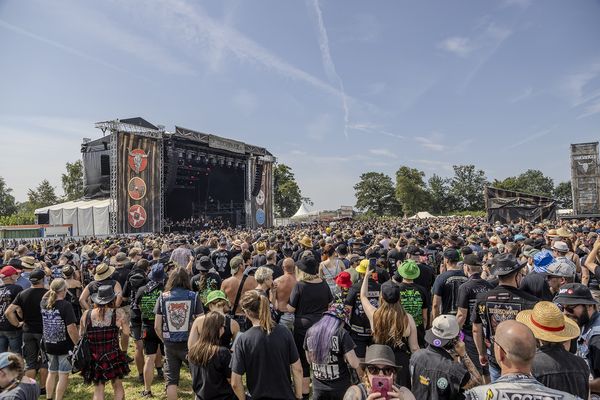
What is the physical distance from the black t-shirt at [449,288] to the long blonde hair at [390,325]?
5.44 ft

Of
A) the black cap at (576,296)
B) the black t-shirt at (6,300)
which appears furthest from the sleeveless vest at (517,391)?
the black t-shirt at (6,300)

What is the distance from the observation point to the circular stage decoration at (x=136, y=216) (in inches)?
851

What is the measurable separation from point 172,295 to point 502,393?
3.34m

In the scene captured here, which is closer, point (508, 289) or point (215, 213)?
point (508, 289)

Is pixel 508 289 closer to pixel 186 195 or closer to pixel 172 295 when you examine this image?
pixel 172 295

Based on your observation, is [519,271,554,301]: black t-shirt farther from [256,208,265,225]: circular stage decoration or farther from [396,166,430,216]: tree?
[396,166,430,216]: tree

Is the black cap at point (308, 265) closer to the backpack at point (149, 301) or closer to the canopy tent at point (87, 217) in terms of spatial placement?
the backpack at point (149, 301)

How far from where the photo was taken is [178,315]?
13.1ft

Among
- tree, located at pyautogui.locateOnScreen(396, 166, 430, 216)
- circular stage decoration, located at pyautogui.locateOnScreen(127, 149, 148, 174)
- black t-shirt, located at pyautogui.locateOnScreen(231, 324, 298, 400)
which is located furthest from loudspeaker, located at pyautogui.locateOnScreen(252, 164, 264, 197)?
tree, located at pyautogui.locateOnScreen(396, 166, 430, 216)

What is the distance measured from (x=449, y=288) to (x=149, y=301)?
Answer: 3866mm

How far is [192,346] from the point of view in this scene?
2.93 meters

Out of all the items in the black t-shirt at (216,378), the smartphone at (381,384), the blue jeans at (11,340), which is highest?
the smartphone at (381,384)

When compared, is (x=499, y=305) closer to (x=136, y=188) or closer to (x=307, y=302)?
(x=307, y=302)

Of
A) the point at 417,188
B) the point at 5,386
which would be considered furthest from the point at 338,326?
the point at 417,188
